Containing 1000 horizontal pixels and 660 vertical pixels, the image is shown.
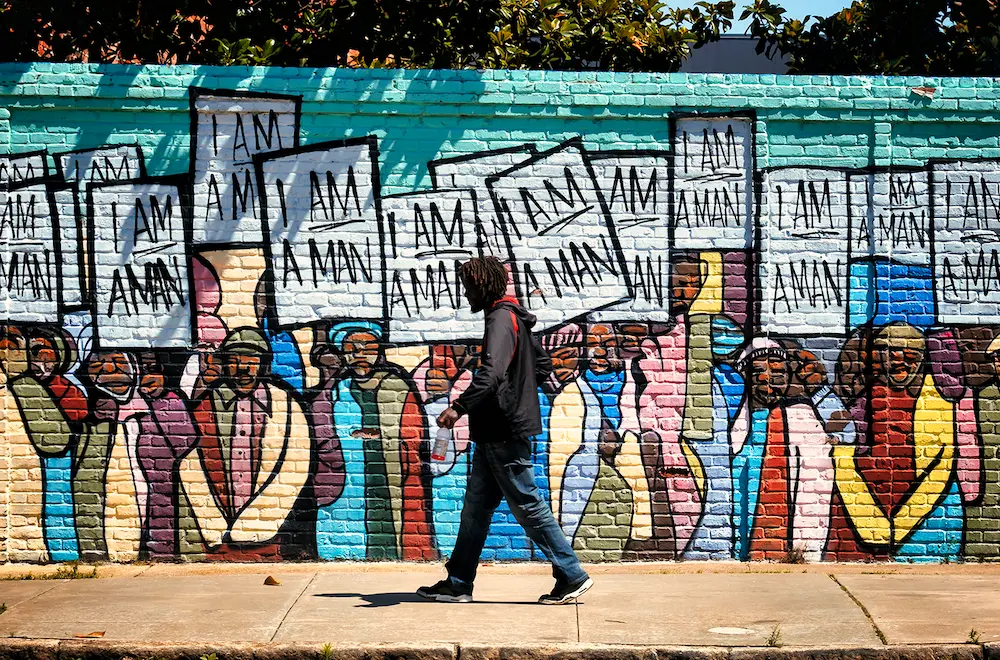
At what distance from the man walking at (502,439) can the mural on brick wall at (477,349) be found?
1.28m

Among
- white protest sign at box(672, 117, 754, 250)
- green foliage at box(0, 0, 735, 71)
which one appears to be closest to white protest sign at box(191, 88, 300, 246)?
green foliage at box(0, 0, 735, 71)

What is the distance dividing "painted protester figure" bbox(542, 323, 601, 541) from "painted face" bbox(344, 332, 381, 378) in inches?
43.8

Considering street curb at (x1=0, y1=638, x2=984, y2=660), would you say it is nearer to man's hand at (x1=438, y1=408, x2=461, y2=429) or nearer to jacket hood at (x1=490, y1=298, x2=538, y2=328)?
man's hand at (x1=438, y1=408, x2=461, y2=429)

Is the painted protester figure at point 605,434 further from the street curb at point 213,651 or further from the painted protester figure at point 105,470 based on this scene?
the painted protester figure at point 105,470

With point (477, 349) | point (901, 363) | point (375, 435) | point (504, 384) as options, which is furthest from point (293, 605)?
point (901, 363)

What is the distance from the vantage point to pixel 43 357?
7.30m

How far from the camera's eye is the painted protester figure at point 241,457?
7.34m

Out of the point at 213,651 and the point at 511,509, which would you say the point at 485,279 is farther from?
the point at 213,651

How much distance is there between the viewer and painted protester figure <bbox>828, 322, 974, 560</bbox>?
7.46 meters

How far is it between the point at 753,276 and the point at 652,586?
2159 millimetres

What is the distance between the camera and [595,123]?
24.4 ft

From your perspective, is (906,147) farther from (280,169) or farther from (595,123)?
(280,169)

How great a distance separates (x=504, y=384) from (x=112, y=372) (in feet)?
9.55

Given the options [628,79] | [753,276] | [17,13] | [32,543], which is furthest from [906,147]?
[17,13]
